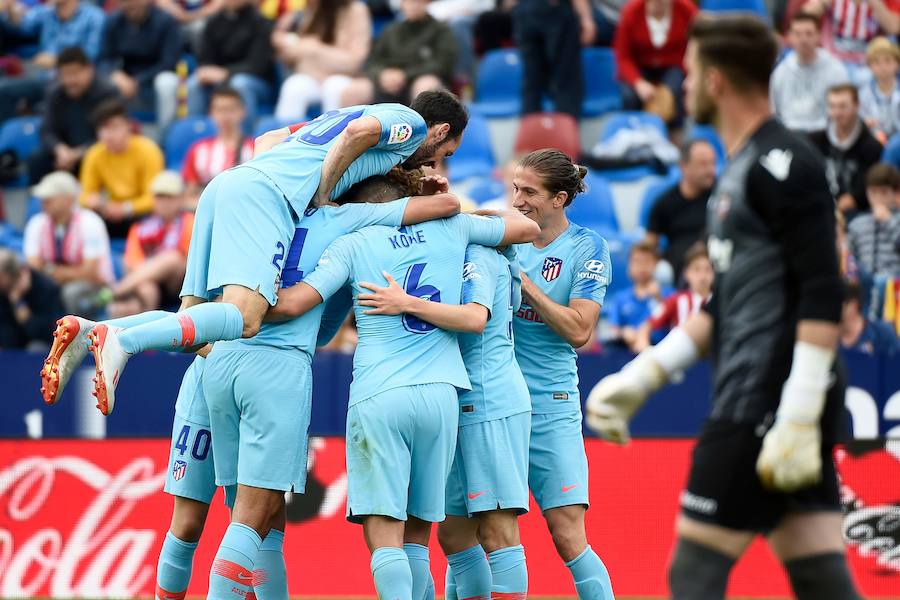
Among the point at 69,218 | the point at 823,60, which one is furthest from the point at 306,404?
the point at 823,60

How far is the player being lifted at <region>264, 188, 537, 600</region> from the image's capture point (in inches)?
234

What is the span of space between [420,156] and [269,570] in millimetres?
2139

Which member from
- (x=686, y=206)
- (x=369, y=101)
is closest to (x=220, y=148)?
(x=369, y=101)

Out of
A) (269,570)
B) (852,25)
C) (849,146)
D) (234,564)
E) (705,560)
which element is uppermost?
(705,560)

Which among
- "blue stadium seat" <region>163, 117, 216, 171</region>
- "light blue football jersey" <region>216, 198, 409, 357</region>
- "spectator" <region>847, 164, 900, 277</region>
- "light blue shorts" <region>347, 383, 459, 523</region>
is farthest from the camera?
"blue stadium seat" <region>163, 117, 216, 171</region>

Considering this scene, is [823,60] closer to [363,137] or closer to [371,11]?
[371,11]

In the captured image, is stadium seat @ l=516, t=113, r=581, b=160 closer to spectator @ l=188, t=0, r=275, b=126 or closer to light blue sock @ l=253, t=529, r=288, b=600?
spectator @ l=188, t=0, r=275, b=126

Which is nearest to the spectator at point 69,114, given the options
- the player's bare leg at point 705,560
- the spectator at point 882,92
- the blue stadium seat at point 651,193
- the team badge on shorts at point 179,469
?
the blue stadium seat at point 651,193

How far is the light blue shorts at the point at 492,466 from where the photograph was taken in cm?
641

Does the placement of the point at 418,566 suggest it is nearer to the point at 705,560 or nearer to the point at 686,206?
the point at 705,560

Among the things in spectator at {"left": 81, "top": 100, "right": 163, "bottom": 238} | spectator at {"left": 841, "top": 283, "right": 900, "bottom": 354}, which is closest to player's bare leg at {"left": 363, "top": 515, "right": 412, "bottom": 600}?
spectator at {"left": 841, "top": 283, "right": 900, "bottom": 354}

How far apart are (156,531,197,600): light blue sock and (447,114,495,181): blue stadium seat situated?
A: 26.3 feet

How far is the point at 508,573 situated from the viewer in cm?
639

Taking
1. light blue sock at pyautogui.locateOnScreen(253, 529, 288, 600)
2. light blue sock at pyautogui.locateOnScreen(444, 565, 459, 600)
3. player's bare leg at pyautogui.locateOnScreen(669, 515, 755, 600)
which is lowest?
light blue sock at pyautogui.locateOnScreen(444, 565, 459, 600)
